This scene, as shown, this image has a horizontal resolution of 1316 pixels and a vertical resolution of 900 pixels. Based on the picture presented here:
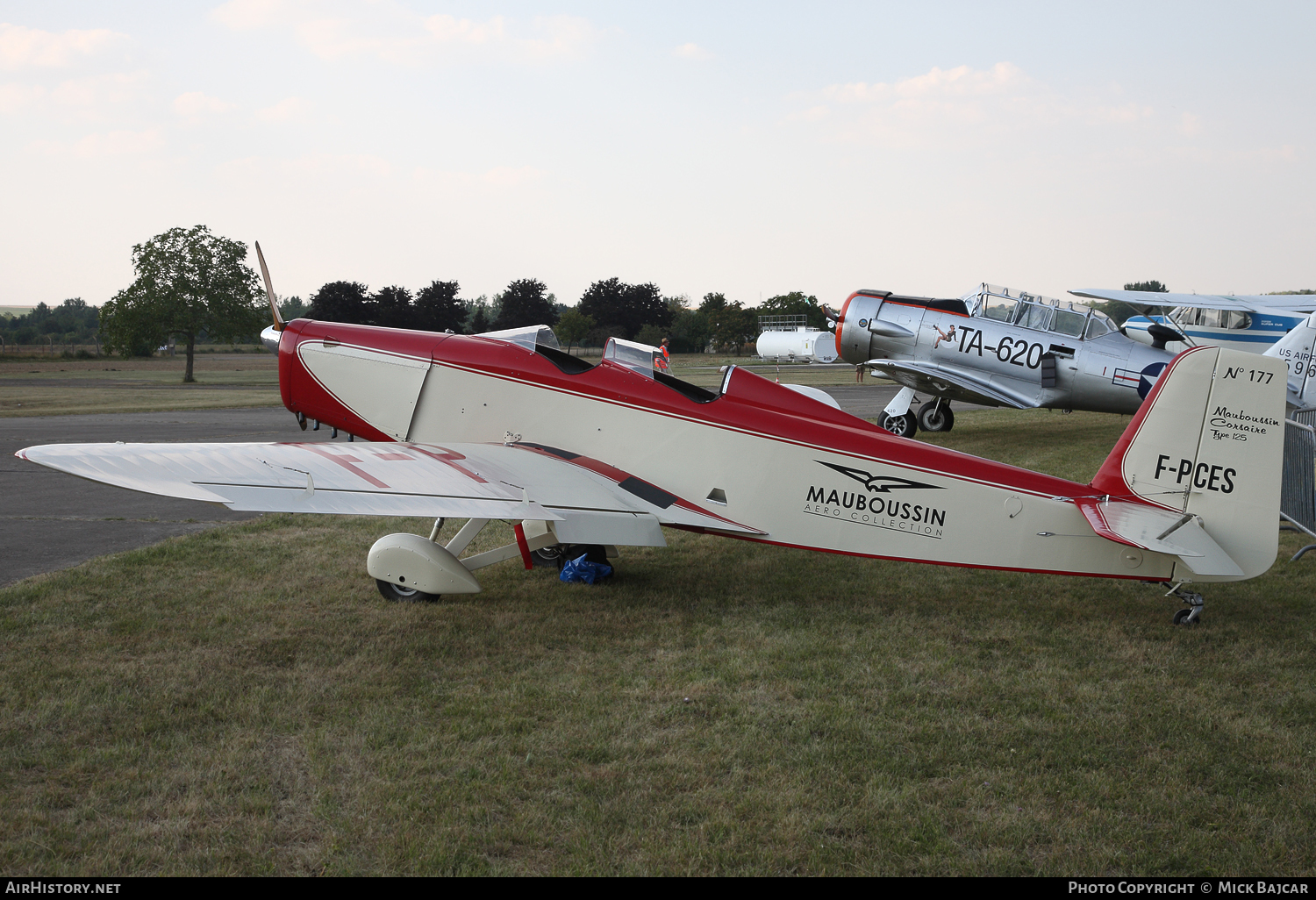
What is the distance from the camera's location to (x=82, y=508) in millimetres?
9031

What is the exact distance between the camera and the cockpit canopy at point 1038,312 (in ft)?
44.6

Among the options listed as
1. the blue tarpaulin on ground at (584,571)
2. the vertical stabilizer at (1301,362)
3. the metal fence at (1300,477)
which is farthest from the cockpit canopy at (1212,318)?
the blue tarpaulin on ground at (584,571)

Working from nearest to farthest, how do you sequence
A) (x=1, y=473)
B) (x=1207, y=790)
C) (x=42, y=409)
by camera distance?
(x=1207, y=790) → (x=1, y=473) → (x=42, y=409)

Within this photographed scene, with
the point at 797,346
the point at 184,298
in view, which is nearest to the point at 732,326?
the point at 797,346

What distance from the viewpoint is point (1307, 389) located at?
12719mm

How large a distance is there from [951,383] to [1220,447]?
9.56m

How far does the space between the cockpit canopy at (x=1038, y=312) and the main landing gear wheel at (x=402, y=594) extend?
11744 millimetres

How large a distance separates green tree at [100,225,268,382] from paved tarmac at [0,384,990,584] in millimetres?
21617

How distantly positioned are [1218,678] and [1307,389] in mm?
10876

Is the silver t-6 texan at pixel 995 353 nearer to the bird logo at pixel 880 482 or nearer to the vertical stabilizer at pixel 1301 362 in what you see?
the vertical stabilizer at pixel 1301 362

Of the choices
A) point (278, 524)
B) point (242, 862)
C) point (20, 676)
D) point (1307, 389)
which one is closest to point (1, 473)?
point (278, 524)

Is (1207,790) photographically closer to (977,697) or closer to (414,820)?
(977,697)

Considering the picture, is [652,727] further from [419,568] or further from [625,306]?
[625,306]

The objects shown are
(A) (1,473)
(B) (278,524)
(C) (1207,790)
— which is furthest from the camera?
(A) (1,473)
